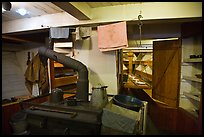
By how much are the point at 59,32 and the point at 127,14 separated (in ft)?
3.64

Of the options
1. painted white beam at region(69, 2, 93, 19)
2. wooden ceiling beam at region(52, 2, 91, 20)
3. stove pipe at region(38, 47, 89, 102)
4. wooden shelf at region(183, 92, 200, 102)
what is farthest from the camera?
wooden shelf at region(183, 92, 200, 102)

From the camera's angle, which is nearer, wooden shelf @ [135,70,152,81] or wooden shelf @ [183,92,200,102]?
wooden shelf @ [183,92,200,102]

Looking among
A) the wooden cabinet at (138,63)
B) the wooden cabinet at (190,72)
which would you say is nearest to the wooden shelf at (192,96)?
the wooden cabinet at (190,72)

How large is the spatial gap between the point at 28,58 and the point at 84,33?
203 cm

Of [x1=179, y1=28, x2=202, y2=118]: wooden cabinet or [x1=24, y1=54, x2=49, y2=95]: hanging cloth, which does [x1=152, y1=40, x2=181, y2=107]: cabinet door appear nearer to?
[x1=179, y1=28, x2=202, y2=118]: wooden cabinet

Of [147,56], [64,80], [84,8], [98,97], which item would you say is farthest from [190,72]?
[147,56]

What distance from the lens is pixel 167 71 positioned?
3055mm

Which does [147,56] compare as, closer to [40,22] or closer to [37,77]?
[37,77]

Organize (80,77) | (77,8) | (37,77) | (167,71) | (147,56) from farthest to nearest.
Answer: (147,56)
(37,77)
(167,71)
(80,77)
(77,8)

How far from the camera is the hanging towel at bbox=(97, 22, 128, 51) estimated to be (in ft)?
6.84

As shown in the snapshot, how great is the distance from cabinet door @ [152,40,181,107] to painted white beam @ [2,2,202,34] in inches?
38.8

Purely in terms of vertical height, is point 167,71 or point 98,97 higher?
point 167,71

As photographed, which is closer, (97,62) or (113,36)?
(113,36)

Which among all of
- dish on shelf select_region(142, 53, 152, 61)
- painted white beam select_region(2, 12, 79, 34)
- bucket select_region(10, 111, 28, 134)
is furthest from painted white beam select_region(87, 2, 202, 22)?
dish on shelf select_region(142, 53, 152, 61)
